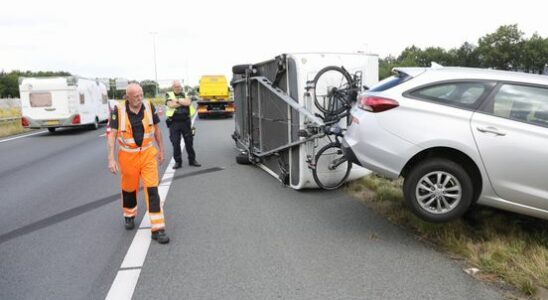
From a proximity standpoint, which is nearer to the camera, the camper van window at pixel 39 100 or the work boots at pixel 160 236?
the work boots at pixel 160 236

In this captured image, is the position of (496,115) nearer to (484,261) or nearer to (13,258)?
(484,261)

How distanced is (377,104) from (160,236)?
264 centimetres

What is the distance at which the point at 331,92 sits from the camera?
680 cm

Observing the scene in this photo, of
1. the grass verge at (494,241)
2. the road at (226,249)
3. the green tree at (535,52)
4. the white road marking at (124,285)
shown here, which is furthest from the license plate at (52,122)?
the green tree at (535,52)

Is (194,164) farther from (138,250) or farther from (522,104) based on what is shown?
(522,104)

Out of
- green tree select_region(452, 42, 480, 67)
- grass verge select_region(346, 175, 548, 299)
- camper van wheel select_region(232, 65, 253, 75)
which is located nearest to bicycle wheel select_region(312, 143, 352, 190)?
grass verge select_region(346, 175, 548, 299)

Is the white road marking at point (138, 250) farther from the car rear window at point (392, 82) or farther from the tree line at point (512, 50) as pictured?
the tree line at point (512, 50)

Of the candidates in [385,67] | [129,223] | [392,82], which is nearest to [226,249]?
[129,223]

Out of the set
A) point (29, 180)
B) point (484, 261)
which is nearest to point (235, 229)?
point (484, 261)

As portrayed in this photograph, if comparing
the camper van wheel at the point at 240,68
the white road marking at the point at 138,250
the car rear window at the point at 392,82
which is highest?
the camper van wheel at the point at 240,68

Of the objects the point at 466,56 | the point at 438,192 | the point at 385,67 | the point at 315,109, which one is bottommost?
the point at 438,192

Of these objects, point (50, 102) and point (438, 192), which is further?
point (50, 102)

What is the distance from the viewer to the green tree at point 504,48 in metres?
74.6

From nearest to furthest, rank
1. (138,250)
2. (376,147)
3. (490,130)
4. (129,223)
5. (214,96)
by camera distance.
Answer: (490,130) → (138,250) → (376,147) → (129,223) → (214,96)
